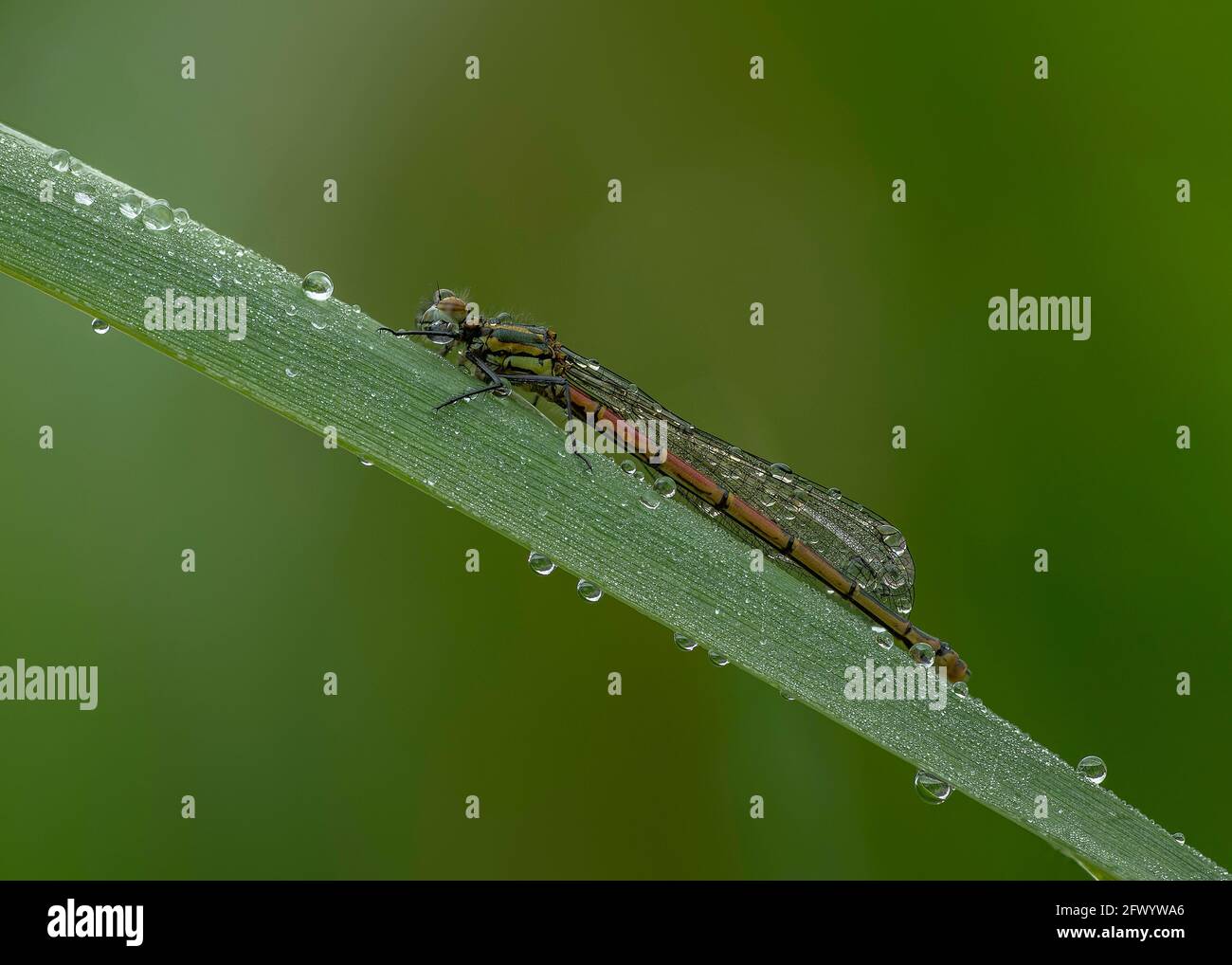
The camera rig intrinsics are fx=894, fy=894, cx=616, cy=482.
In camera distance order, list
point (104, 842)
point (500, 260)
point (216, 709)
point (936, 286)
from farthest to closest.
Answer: point (500, 260) → point (936, 286) → point (216, 709) → point (104, 842)

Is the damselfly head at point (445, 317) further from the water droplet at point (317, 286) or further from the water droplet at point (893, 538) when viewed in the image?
the water droplet at point (893, 538)

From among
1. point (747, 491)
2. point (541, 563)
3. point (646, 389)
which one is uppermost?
point (646, 389)

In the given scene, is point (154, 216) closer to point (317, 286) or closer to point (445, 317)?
point (317, 286)

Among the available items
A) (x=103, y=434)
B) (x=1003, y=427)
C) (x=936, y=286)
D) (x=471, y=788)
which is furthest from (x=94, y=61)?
(x=1003, y=427)

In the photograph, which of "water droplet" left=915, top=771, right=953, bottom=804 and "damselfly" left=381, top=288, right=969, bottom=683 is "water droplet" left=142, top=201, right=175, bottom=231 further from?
"water droplet" left=915, top=771, right=953, bottom=804

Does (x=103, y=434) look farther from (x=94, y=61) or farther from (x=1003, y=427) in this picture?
(x=1003, y=427)

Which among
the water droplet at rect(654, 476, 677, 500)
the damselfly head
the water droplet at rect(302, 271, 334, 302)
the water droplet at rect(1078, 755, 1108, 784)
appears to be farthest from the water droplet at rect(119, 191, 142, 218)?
the water droplet at rect(1078, 755, 1108, 784)

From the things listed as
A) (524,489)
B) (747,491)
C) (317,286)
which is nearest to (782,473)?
(747,491)
